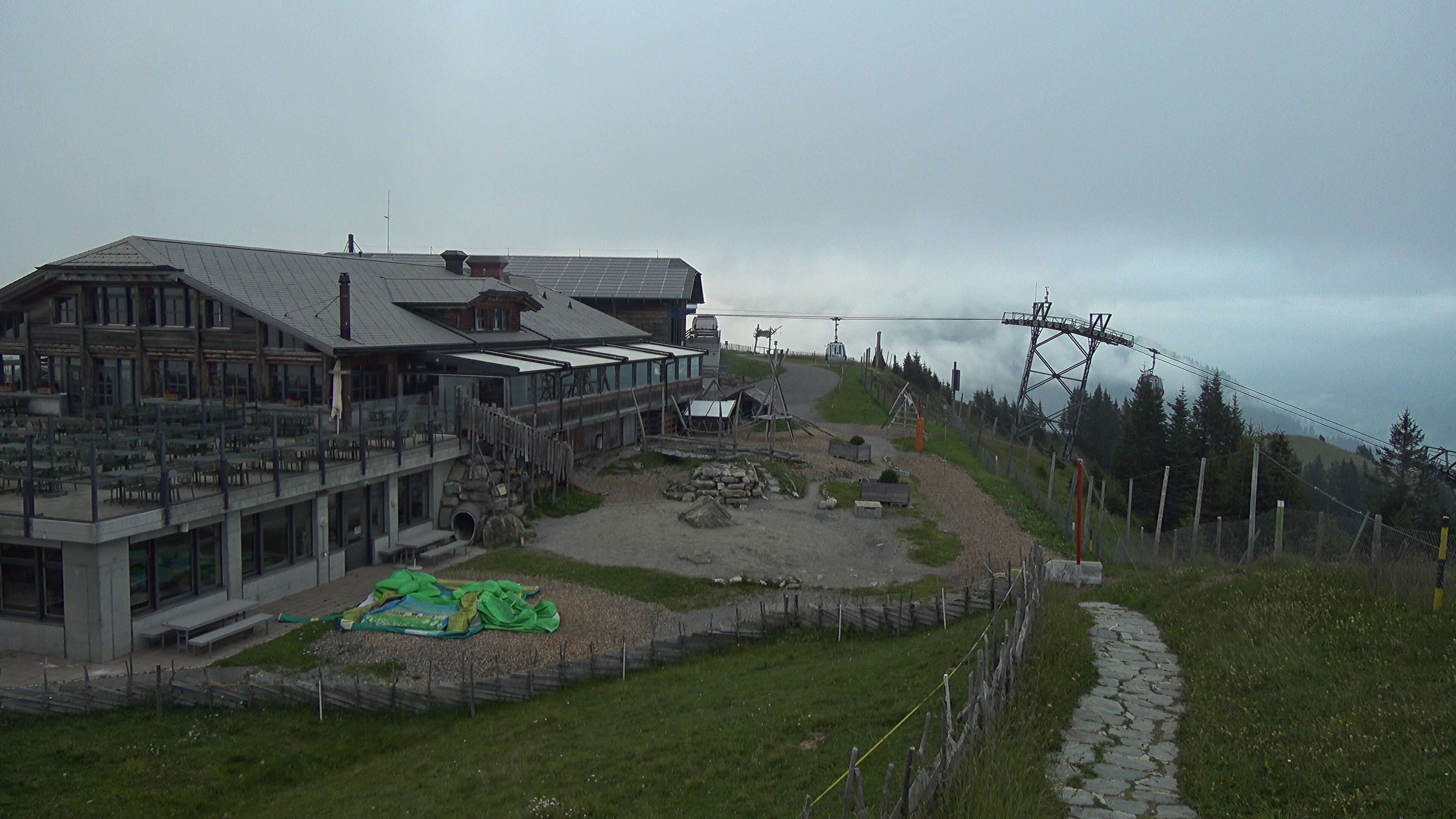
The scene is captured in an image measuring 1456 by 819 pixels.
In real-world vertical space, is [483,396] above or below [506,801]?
above

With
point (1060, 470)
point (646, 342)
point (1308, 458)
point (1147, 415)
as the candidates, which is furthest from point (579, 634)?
point (1308, 458)

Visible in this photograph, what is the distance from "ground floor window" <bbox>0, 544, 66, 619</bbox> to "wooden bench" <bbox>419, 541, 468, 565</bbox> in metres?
→ 8.73

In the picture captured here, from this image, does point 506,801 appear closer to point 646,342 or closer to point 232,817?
point 232,817

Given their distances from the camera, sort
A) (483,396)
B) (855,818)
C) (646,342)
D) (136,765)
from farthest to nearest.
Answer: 1. (646,342)
2. (483,396)
3. (136,765)
4. (855,818)

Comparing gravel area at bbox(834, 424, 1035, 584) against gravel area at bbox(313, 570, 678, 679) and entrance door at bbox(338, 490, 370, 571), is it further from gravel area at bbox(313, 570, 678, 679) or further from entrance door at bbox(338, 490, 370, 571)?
entrance door at bbox(338, 490, 370, 571)

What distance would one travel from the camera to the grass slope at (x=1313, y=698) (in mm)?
8703

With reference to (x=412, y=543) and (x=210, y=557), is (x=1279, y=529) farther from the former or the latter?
(x=210, y=557)

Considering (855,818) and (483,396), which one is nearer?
(855,818)

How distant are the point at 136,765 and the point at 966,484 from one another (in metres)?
31.8

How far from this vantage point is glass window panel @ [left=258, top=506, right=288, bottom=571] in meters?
22.1

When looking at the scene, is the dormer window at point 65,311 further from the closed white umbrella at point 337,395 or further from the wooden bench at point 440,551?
the wooden bench at point 440,551

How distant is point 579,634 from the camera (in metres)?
20.1

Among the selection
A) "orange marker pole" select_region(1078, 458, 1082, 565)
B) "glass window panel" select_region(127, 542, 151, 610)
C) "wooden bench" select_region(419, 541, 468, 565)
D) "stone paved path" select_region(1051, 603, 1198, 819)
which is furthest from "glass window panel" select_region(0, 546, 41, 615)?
"orange marker pole" select_region(1078, 458, 1082, 565)

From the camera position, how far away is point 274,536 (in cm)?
2255
